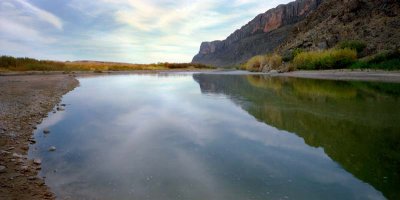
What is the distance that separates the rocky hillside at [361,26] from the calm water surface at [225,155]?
117 ft

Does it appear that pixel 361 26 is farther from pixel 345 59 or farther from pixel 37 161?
pixel 37 161

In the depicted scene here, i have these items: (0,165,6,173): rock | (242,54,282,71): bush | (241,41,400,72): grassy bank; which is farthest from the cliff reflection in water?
(242,54,282,71): bush

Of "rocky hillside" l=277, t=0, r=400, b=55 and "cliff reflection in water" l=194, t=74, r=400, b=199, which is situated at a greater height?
"rocky hillside" l=277, t=0, r=400, b=55

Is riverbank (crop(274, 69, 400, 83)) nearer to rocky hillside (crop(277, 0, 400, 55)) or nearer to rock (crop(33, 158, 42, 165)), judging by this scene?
rocky hillside (crop(277, 0, 400, 55))

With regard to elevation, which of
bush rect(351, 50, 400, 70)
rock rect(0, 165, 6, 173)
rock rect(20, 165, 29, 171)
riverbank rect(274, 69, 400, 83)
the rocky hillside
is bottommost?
rock rect(20, 165, 29, 171)

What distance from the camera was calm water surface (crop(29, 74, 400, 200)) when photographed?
5395mm

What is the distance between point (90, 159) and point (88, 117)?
19.9 ft

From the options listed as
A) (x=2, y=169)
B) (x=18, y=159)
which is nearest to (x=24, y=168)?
(x=2, y=169)

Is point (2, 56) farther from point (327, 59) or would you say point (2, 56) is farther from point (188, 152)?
point (188, 152)

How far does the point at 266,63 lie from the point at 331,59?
23.5 m

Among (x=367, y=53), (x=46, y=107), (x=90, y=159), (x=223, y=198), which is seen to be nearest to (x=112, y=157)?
(x=90, y=159)

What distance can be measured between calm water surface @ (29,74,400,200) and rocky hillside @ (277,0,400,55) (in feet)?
117

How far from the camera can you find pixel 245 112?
44.2ft

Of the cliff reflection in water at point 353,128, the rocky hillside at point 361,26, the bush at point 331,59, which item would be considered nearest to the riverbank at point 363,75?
the bush at point 331,59
